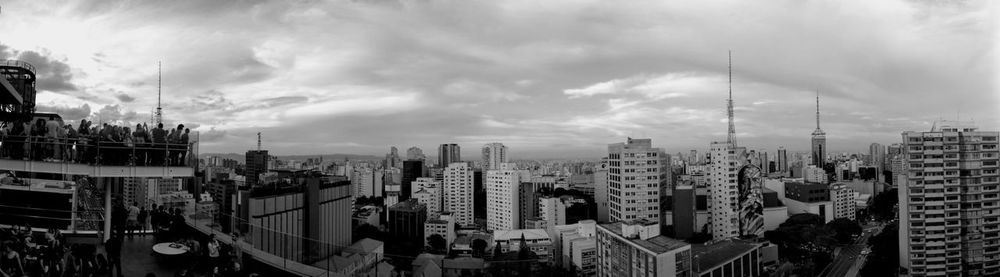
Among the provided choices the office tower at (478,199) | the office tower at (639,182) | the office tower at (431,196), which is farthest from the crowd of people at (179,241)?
the office tower at (478,199)

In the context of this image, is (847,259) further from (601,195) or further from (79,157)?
(79,157)

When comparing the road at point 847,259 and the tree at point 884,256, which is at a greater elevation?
the tree at point 884,256

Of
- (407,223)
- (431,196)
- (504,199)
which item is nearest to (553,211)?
(504,199)

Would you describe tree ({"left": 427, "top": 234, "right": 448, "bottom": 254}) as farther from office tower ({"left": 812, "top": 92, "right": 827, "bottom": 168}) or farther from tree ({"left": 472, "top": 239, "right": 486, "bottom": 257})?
office tower ({"left": 812, "top": 92, "right": 827, "bottom": 168})

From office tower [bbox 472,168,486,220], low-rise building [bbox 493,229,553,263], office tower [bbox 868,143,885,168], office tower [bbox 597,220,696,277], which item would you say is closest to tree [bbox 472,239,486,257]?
low-rise building [bbox 493,229,553,263]

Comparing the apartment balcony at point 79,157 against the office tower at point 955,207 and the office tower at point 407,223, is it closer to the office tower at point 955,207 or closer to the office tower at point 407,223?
the office tower at point 955,207

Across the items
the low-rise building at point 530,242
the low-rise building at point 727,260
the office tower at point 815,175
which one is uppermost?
the office tower at point 815,175
